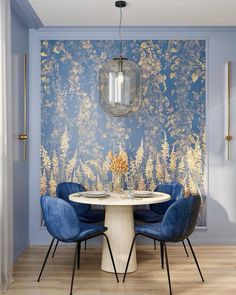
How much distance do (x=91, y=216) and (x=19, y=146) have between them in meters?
1.03

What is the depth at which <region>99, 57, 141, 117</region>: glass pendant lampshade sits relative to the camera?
4273 millimetres

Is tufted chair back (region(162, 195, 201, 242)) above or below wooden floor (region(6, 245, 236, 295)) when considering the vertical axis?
above

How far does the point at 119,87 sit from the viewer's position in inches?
169

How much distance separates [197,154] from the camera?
16.6ft

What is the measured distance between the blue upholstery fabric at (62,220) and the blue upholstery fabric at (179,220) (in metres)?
0.60

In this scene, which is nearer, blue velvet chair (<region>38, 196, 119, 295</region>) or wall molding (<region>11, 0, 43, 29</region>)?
blue velvet chair (<region>38, 196, 119, 295</region>)

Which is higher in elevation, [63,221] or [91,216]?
[63,221]

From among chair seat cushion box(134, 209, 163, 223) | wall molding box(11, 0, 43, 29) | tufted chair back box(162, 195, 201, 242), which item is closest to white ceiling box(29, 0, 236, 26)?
wall molding box(11, 0, 43, 29)

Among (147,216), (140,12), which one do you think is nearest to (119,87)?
(140,12)

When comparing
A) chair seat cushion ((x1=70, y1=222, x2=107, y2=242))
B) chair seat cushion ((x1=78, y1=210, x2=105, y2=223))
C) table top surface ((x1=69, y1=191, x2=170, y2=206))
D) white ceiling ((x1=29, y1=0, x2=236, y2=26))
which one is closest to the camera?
chair seat cushion ((x1=70, y1=222, x2=107, y2=242))

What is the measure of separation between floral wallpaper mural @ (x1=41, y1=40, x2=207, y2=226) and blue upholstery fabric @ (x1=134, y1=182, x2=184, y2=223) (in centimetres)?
36

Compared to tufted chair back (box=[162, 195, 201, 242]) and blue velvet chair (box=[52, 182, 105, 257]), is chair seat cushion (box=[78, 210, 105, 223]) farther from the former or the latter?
tufted chair back (box=[162, 195, 201, 242])

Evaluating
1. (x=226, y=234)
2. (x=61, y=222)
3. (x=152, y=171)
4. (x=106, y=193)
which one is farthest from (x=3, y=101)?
(x=226, y=234)

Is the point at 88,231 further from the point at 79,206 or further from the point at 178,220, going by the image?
the point at 79,206
